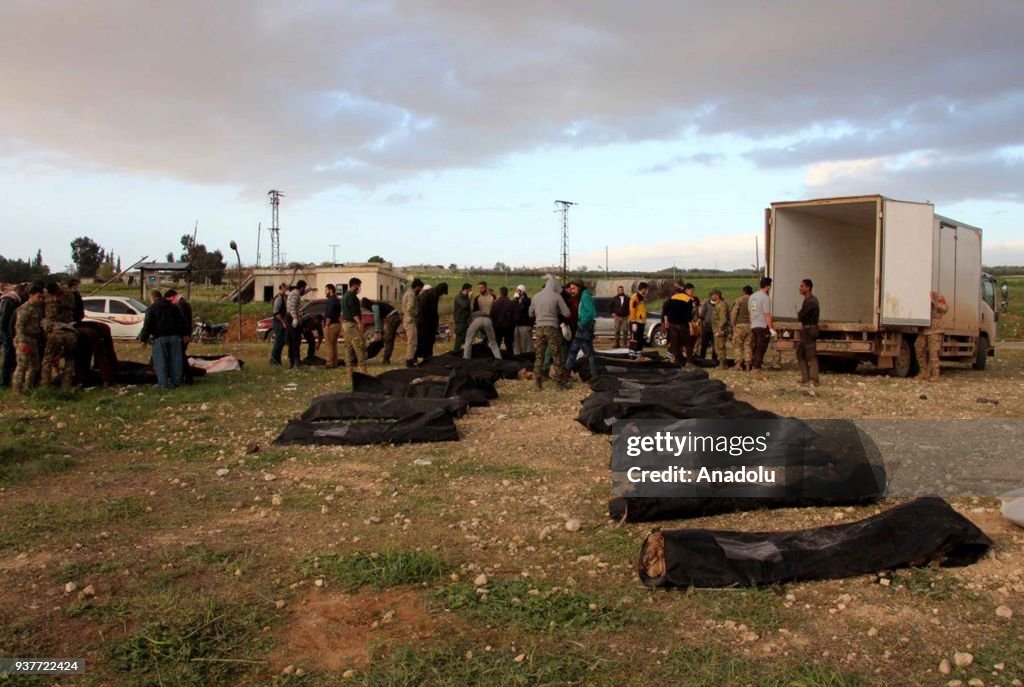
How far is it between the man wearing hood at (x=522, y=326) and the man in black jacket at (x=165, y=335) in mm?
6401

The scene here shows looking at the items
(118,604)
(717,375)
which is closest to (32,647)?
(118,604)

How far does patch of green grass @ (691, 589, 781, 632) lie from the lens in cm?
387

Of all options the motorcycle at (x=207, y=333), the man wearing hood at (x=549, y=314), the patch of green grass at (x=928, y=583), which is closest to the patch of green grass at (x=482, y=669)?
the patch of green grass at (x=928, y=583)

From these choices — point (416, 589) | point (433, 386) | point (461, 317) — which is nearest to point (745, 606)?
point (416, 589)

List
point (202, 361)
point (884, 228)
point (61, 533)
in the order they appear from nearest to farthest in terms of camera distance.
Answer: point (61, 533), point (884, 228), point (202, 361)

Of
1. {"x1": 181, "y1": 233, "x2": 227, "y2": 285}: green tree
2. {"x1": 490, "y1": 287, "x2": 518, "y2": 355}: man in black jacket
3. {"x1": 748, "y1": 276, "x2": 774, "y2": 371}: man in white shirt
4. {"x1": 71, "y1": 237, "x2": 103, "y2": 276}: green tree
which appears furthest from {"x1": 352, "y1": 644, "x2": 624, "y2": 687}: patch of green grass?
{"x1": 71, "y1": 237, "x2": 103, "y2": 276}: green tree

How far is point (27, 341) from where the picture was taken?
11383mm

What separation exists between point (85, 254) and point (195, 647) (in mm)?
72515

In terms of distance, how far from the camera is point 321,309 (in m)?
24.4

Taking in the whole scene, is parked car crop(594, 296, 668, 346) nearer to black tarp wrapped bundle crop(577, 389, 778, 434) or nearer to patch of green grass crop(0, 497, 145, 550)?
black tarp wrapped bundle crop(577, 389, 778, 434)

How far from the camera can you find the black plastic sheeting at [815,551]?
14.1 ft

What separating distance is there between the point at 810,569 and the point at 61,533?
4.63m

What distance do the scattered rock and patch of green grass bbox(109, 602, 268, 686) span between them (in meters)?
2.94

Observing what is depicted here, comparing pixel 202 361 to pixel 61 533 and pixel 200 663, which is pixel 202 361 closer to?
pixel 61 533
